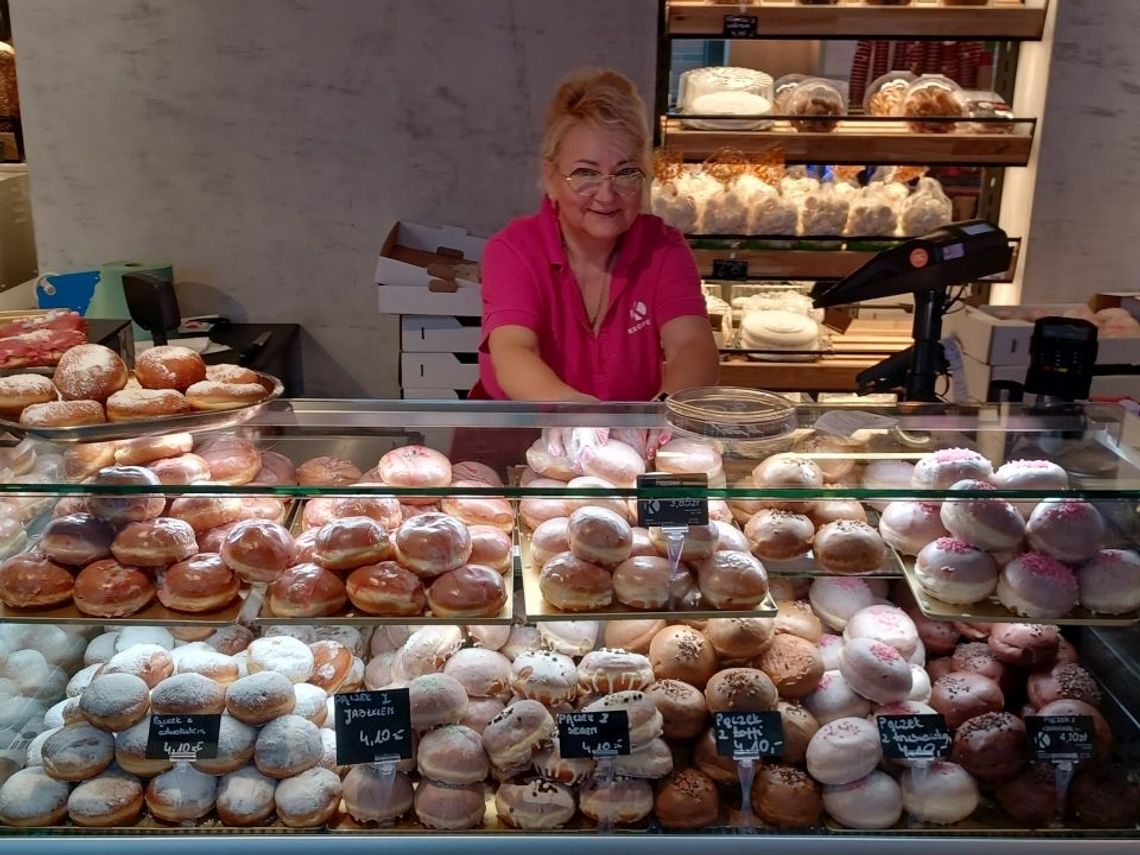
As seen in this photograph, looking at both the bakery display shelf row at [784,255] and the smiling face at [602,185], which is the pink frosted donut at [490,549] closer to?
the smiling face at [602,185]

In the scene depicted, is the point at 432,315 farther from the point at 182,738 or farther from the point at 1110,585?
the point at 1110,585

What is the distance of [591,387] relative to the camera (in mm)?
2818

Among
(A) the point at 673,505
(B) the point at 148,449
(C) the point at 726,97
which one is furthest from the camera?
(C) the point at 726,97

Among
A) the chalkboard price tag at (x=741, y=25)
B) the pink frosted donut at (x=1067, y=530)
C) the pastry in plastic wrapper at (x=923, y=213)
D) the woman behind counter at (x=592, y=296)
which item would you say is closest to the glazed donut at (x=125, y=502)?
the woman behind counter at (x=592, y=296)

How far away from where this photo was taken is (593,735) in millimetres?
1621

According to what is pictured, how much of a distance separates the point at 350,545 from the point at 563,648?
0.40 m

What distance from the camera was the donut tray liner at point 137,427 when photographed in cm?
Answer: 167

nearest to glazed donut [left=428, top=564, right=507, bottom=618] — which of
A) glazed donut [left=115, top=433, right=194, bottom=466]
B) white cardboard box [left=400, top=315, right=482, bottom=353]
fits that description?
glazed donut [left=115, top=433, right=194, bottom=466]

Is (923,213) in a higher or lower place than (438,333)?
higher

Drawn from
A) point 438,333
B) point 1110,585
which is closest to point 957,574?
point 1110,585

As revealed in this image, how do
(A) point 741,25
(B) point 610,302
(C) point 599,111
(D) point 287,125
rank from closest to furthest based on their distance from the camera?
(C) point 599,111, (B) point 610,302, (A) point 741,25, (D) point 287,125

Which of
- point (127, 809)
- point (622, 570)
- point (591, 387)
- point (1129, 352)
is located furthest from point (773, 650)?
point (1129, 352)

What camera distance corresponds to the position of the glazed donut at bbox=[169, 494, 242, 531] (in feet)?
5.48

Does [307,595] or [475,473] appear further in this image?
[475,473]
